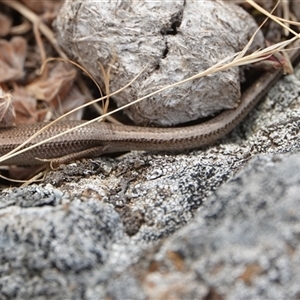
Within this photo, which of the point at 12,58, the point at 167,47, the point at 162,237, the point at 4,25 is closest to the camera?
the point at 162,237

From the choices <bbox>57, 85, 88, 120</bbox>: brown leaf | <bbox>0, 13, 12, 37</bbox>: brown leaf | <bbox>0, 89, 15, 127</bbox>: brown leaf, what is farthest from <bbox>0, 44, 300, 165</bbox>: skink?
<bbox>0, 13, 12, 37</bbox>: brown leaf

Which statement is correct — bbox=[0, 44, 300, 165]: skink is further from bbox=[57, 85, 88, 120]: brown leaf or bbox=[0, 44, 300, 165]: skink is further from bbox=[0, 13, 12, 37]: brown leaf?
bbox=[0, 13, 12, 37]: brown leaf

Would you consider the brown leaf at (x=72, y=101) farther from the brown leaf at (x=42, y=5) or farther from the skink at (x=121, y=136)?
the brown leaf at (x=42, y=5)

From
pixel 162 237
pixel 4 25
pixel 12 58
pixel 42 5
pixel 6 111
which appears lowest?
pixel 162 237

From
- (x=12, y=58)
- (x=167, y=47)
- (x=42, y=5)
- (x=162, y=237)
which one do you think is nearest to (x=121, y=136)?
(x=167, y=47)

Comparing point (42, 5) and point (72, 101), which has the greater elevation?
point (42, 5)

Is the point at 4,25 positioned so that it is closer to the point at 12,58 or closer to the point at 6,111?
the point at 12,58
